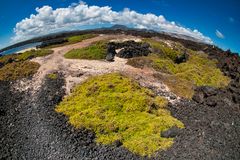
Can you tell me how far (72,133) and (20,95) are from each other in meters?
8.05

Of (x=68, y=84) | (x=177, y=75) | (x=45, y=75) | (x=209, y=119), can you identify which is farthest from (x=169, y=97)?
(x=45, y=75)

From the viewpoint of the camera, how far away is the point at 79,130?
1898 centimetres

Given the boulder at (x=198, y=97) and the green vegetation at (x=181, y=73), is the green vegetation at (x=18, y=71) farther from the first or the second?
the boulder at (x=198, y=97)

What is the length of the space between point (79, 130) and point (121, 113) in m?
3.90

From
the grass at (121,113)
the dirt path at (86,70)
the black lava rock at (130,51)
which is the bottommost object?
the grass at (121,113)

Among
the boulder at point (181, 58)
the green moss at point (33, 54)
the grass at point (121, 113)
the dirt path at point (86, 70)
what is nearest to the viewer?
the grass at point (121, 113)

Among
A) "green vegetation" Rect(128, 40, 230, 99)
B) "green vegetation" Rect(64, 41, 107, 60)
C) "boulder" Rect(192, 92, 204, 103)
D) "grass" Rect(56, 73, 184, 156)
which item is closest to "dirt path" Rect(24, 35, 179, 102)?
"green vegetation" Rect(64, 41, 107, 60)

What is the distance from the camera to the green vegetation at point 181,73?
28520 millimetres

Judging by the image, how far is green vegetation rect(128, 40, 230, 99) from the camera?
2852cm

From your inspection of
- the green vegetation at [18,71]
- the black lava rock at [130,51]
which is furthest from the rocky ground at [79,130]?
the black lava rock at [130,51]

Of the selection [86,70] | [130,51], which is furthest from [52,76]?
[130,51]

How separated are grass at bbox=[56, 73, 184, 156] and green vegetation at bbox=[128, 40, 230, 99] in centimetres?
467

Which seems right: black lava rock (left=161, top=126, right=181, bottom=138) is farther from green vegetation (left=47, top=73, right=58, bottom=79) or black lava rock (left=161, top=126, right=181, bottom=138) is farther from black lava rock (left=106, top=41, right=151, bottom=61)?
black lava rock (left=106, top=41, right=151, bottom=61)

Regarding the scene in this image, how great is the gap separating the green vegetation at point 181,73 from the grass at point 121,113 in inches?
184
